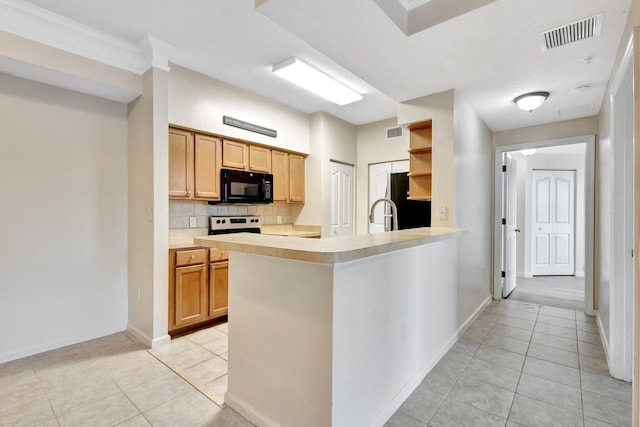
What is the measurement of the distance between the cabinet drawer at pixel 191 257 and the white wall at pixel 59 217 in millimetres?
680

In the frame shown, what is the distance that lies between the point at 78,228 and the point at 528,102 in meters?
4.45

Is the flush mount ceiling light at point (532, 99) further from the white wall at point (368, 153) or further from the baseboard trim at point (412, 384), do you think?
the baseboard trim at point (412, 384)

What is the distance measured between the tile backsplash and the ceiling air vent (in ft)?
6.80

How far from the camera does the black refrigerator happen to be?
345 cm

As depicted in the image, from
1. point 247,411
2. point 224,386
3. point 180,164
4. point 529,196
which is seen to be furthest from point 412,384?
point 529,196

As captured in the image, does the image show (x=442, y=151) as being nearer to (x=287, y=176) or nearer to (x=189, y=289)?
(x=287, y=176)

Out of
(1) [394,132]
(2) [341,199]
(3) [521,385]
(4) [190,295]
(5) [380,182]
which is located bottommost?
(3) [521,385]

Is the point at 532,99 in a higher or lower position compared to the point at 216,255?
higher

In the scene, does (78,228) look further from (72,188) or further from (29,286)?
(29,286)

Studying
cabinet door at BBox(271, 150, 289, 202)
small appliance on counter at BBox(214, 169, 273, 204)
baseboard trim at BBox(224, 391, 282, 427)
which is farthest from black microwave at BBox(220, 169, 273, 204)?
baseboard trim at BBox(224, 391, 282, 427)

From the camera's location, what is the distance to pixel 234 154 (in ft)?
12.1

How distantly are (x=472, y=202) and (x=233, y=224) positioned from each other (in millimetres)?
2855

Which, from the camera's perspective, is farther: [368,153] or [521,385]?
[368,153]

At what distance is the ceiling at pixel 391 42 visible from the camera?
1.78m
